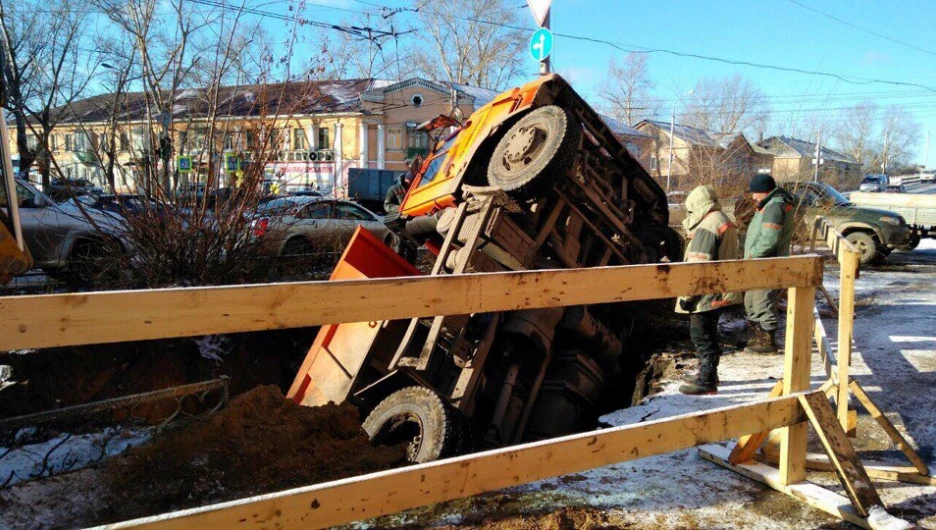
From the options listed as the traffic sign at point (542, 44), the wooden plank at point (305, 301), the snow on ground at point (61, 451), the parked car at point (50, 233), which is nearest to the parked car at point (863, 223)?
the traffic sign at point (542, 44)

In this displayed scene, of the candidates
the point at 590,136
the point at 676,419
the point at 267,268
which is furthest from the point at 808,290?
the point at 267,268

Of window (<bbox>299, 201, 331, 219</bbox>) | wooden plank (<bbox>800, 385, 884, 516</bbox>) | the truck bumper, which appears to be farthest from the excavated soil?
the truck bumper

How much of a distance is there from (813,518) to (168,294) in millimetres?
2684

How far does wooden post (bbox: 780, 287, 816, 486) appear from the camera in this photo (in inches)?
112

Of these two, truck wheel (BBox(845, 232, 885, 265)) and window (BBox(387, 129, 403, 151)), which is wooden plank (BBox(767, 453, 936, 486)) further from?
window (BBox(387, 129, 403, 151))

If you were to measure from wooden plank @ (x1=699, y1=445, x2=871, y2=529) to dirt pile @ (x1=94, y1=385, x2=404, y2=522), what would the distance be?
5.62 feet

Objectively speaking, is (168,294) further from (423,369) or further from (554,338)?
(554,338)

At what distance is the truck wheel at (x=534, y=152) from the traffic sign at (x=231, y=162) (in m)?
2.90

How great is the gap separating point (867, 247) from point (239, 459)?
12.6m

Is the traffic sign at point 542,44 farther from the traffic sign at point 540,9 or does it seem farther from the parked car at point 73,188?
the parked car at point 73,188

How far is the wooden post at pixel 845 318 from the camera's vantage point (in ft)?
10.0

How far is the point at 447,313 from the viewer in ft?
6.77

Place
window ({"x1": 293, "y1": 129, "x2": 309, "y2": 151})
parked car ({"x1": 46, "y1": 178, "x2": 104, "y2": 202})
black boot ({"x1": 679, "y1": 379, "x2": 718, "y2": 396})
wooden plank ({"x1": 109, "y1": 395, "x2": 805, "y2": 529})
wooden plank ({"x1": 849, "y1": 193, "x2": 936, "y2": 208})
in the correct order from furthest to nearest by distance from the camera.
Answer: wooden plank ({"x1": 849, "y1": 193, "x2": 936, "y2": 208}), window ({"x1": 293, "y1": 129, "x2": 309, "y2": 151}), parked car ({"x1": 46, "y1": 178, "x2": 104, "y2": 202}), black boot ({"x1": 679, "y1": 379, "x2": 718, "y2": 396}), wooden plank ({"x1": 109, "y1": 395, "x2": 805, "y2": 529})

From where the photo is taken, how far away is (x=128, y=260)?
659cm
